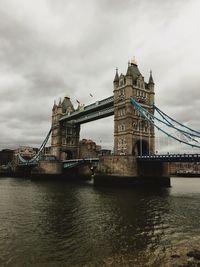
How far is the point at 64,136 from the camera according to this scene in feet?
282

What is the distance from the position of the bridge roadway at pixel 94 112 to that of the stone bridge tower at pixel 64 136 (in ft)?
10.2

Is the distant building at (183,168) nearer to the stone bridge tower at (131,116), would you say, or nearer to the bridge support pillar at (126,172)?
the stone bridge tower at (131,116)

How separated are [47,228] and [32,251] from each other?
14.6ft

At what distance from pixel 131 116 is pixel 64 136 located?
121 feet

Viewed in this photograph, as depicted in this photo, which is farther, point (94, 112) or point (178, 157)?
point (94, 112)

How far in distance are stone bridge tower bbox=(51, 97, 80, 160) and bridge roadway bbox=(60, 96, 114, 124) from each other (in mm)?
3121

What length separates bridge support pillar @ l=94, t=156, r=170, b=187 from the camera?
153 ft

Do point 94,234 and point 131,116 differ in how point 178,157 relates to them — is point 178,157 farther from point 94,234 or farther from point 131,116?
point 94,234

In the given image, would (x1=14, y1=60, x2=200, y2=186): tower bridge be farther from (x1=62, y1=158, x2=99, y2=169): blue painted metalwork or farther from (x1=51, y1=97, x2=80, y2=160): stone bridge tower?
(x1=51, y1=97, x2=80, y2=160): stone bridge tower

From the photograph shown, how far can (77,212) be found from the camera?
75.4 ft

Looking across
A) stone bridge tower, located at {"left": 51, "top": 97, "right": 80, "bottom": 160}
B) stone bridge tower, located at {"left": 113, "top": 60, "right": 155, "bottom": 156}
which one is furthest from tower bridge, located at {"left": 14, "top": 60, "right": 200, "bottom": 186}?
stone bridge tower, located at {"left": 51, "top": 97, "right": 80, "bottom": 160}

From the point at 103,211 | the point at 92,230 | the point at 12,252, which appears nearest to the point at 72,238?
the point at 92,230

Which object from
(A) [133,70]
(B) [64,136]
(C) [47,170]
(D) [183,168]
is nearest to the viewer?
(A) [133,70]

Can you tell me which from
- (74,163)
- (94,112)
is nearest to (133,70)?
(94,112)
